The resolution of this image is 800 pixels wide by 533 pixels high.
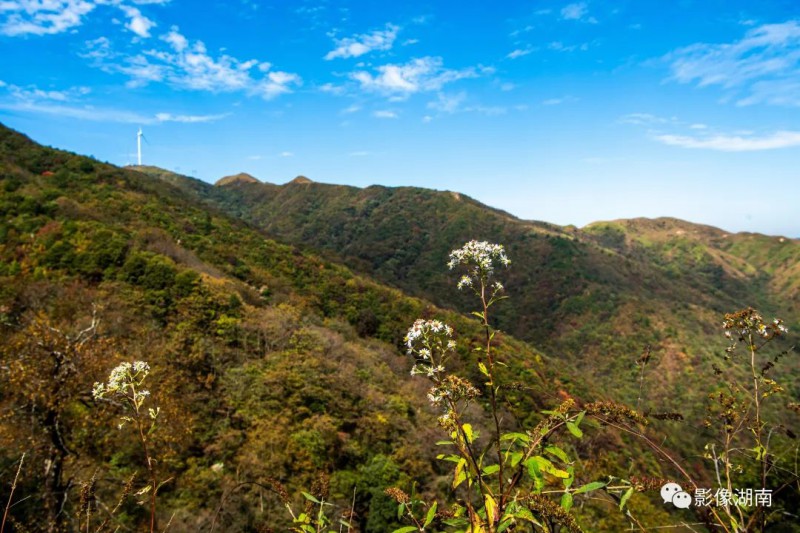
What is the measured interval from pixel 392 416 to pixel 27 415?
12.4 m

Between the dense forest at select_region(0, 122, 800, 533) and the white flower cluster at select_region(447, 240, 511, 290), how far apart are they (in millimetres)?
24

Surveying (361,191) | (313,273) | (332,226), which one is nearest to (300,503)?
(313,273)

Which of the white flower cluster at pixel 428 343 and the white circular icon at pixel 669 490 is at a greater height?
the white flower cluster at pixel 428 343

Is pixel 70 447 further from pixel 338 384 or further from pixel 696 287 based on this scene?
pixel 696 287

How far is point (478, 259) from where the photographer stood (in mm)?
2475

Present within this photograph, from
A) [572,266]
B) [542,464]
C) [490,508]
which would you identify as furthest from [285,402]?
[572,266]

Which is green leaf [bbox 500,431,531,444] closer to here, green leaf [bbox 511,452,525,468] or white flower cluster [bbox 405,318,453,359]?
green leaf [bbox 511,452,525,468]

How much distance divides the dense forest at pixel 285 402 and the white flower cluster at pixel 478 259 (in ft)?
0.08

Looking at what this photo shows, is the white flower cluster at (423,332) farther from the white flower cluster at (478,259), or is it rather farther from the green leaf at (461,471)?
the green leaf at (461,471)

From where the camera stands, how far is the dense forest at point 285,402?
82.3 inches

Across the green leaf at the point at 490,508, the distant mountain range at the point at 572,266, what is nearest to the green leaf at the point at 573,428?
the green leaf at the point at 490,508

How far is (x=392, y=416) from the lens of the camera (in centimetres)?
1756

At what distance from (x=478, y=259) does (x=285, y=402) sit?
49.1ft

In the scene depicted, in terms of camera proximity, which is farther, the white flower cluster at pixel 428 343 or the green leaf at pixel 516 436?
the white flower cluster at pixel 428 343
